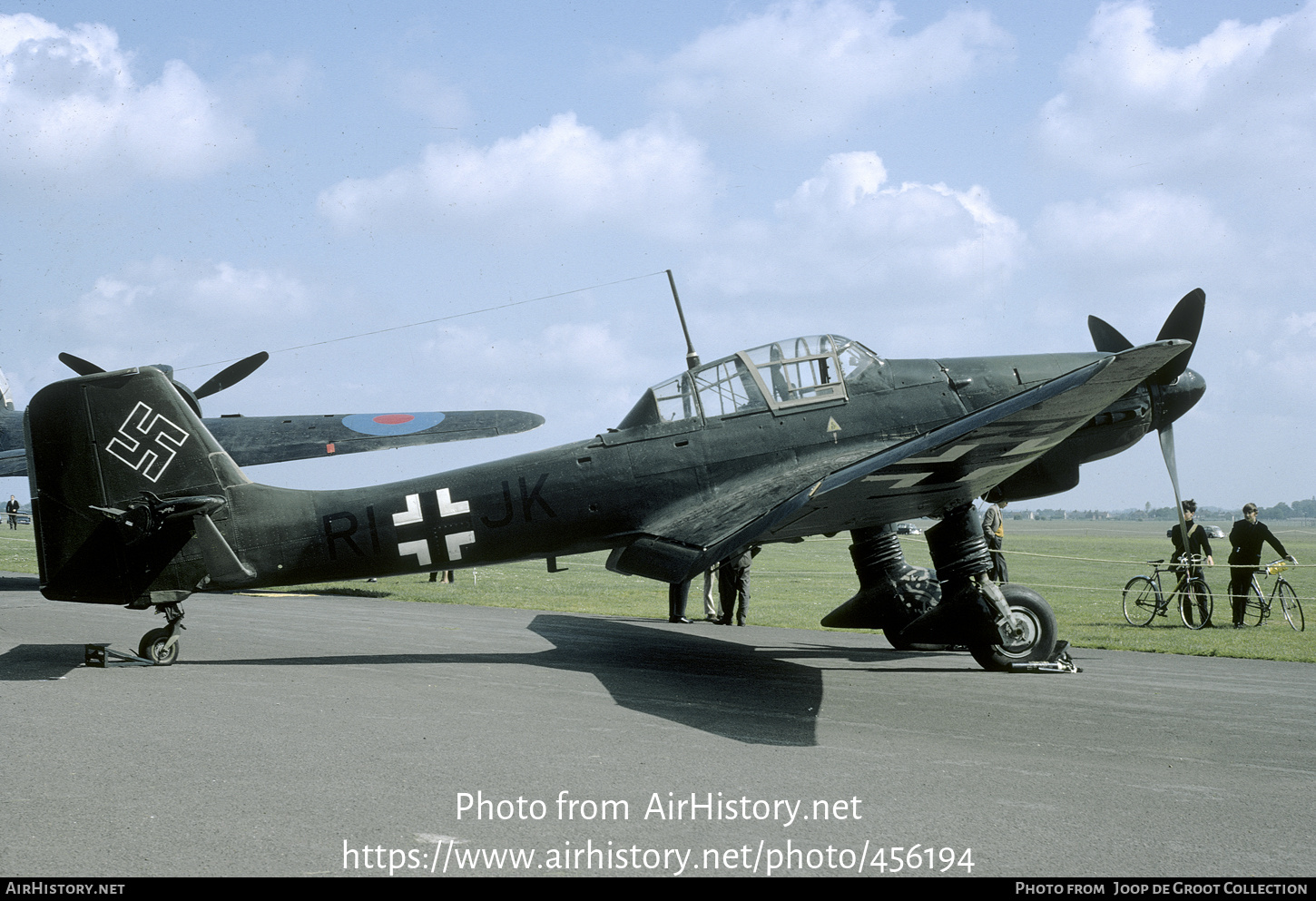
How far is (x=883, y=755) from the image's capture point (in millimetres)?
6473

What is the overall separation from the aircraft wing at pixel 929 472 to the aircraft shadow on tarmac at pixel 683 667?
1.40 m

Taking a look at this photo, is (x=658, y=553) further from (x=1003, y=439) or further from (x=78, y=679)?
(x=78, y=679)

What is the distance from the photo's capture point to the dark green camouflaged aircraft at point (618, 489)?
10008 mm

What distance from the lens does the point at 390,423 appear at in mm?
20000

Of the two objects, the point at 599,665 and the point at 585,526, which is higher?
the point at 585,526

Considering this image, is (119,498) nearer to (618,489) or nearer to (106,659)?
(106,659)

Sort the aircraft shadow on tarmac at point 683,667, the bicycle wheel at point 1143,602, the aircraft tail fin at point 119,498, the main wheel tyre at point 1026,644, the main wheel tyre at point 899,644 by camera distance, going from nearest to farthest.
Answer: the aircraft shadow on tarmac at point 683,667
the aircraft tail fin at point 119,498
the main wheel tyre at point 1026,644
the main wheel tyre at point 899,644
the bicycle wheel at point 1143,602

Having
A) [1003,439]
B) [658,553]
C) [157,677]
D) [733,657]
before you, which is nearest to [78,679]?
[157,677]

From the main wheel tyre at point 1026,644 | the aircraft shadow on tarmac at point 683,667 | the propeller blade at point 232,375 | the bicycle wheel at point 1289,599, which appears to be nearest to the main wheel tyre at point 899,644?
the aircraft shadow on tarmac at point 683,667

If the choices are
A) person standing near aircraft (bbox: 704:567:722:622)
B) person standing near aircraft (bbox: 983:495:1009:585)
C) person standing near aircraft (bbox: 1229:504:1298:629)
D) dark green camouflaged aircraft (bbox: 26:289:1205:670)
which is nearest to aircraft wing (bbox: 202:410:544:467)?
person standing near aircraft (bbox: 704:567:722:622)

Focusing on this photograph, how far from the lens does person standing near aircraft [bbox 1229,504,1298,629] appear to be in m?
16.0

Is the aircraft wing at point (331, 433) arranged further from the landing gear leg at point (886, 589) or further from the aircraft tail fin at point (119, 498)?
the landing gear leg at point (886, 589)

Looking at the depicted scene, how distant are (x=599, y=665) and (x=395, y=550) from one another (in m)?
2.76

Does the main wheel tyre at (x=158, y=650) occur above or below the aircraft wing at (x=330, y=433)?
below
